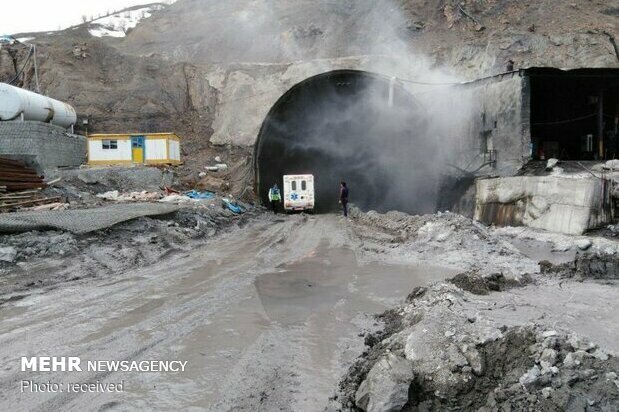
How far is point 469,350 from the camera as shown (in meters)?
4.39

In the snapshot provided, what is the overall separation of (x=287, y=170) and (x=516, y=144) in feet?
60.4

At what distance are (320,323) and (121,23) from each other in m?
67.6

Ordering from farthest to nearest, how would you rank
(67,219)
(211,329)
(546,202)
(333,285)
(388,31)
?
(388,31), (546,202), (67,219), (333,285), (211,329)

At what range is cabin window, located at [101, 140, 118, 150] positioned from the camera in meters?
29.8

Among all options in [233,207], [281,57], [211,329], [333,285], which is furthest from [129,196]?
[281,57]

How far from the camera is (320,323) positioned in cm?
686

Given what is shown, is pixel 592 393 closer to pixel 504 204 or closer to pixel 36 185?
pixel 504 204

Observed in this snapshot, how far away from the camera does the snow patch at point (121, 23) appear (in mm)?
58844

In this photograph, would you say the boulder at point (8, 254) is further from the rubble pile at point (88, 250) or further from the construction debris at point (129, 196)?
the construction debris at point (129, 196)

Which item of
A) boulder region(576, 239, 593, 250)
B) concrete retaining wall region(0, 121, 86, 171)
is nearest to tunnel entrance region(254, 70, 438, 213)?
concrete retaining wall region(0, 121, 86, 171)

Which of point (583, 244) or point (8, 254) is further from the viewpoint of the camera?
point (583, 244)

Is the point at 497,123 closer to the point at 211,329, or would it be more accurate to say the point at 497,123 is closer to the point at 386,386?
the point at 211,329

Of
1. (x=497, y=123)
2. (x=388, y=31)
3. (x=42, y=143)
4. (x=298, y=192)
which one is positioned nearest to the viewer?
(x=497, y=123)

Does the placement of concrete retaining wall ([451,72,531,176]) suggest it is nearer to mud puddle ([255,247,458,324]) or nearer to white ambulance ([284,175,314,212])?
mud puddle ([255,247,458,324])
